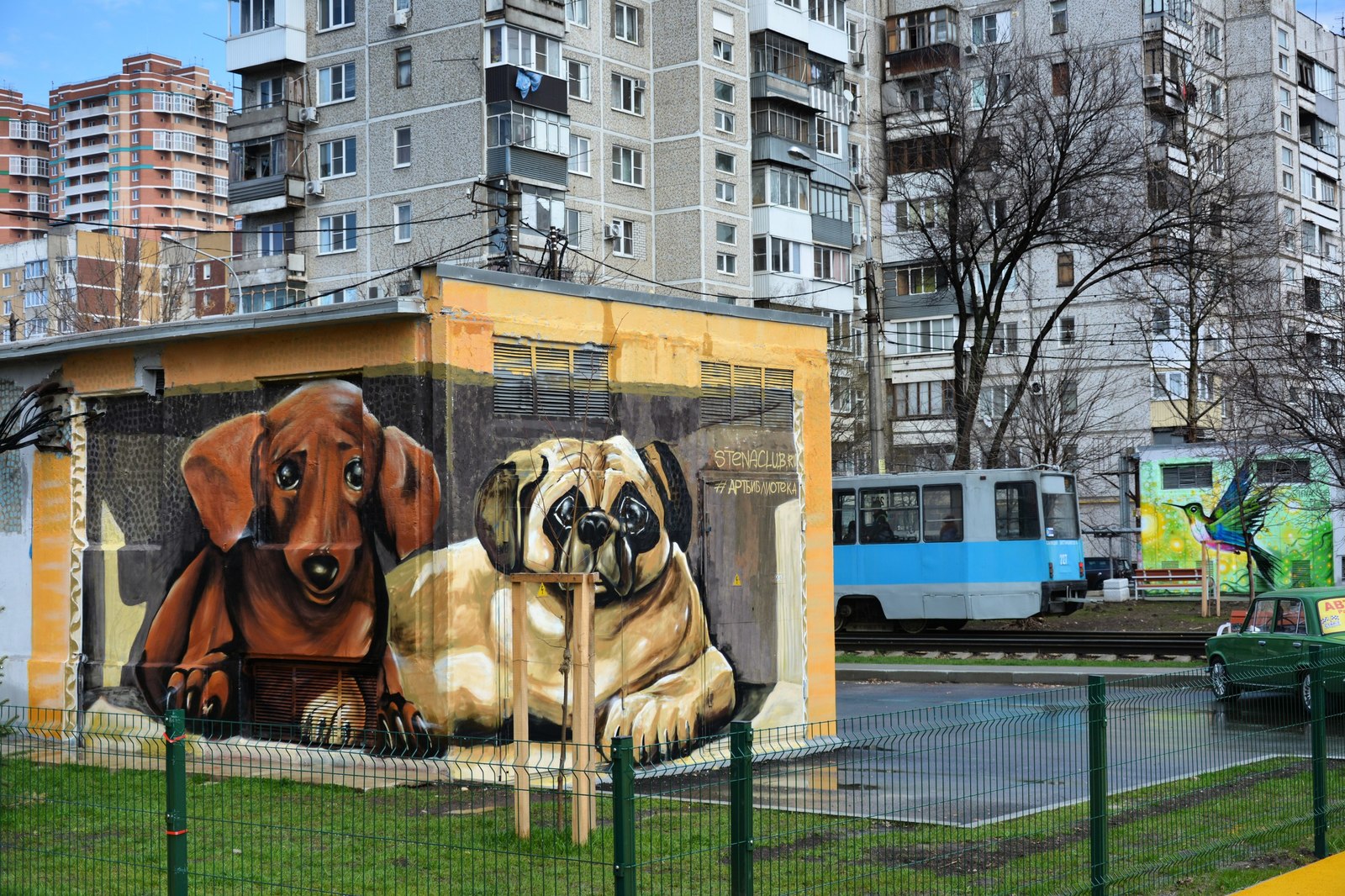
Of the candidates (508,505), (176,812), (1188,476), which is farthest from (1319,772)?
(1188,476)

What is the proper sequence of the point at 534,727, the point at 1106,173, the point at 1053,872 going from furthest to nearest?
the point at 1106,173 < the point at 534,727 < the point at 1053,872

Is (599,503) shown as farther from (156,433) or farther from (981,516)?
(981,516)

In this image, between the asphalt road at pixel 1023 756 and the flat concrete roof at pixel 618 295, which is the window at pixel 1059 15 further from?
the asphalt road at pixel 1023 756

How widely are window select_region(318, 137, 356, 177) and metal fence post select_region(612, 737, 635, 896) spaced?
4905cm

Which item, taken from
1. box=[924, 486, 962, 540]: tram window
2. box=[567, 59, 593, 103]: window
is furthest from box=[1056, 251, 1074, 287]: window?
box=[924, 486, 962, 540]: tram window

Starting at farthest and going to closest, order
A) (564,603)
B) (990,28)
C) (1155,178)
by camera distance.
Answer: (990,28), (1155,178), (564,603)

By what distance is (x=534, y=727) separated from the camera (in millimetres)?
14164

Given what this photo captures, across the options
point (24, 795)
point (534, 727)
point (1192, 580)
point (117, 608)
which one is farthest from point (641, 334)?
point (1192, 580)

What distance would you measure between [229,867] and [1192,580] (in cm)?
3870

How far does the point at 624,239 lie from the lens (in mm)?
57125

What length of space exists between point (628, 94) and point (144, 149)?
119886 millimetres

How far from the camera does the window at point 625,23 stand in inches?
2251

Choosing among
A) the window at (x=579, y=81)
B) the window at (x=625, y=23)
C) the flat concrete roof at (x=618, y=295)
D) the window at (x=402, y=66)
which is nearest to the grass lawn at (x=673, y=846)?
the flat concrete roof at (x=618, y=295)

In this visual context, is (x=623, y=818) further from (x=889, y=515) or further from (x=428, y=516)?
(x=889, y=515)
